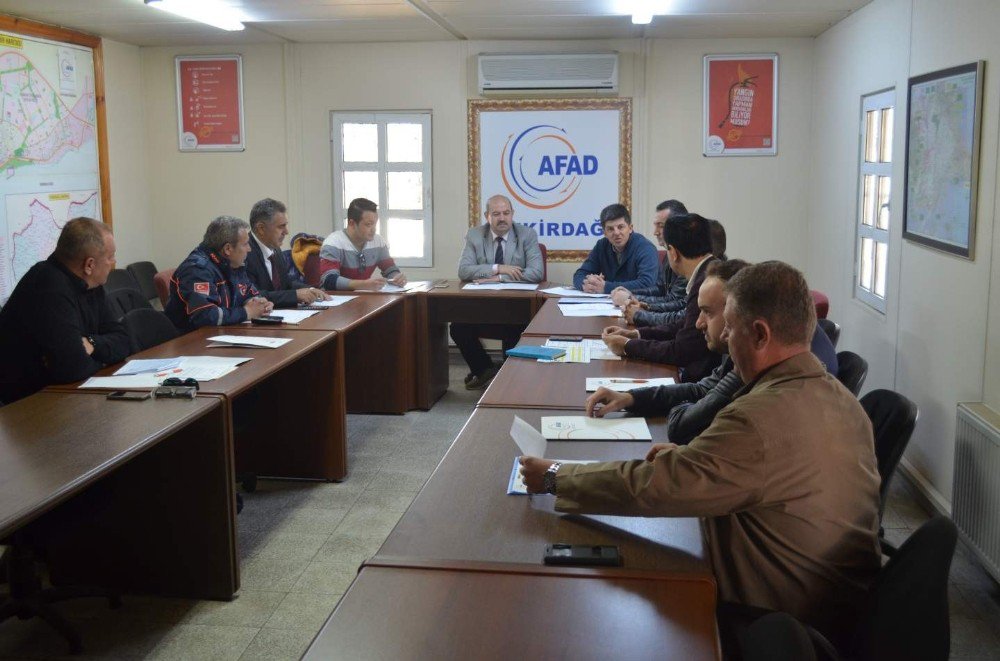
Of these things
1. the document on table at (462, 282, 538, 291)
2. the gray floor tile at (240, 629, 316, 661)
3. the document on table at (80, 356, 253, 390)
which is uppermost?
the document on table at (462, 282, 538, 291)

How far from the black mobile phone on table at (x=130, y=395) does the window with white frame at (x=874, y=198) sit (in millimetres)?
3665

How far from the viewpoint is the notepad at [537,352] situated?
3.80 meters

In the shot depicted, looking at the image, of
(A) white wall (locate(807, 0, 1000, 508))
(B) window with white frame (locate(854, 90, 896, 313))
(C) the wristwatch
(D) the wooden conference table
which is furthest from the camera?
(B) window with white frame (locate(854, 90, 896, 313))

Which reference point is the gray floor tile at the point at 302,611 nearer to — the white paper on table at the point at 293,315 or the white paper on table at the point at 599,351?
the white paper on table at the point at 599,351

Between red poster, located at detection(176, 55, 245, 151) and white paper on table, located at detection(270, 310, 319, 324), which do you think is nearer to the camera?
white paper on table, located at detection(270, 310, 319, 324)

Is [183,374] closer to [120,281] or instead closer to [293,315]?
[293,315]

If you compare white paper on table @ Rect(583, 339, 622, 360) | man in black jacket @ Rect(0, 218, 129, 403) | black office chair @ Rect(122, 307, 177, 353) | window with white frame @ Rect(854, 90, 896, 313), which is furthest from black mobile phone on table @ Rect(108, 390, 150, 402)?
window with white frame @ Rect(854, 90, 896, 313)

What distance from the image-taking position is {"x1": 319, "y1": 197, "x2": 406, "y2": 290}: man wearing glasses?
19.8 feet

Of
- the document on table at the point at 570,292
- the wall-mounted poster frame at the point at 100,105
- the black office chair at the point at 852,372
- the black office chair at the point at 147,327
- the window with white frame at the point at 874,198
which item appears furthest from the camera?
the wall-mounted poster frame at the point at 100,105

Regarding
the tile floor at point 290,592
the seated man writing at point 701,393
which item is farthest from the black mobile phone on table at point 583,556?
the tile floor at point 290,592

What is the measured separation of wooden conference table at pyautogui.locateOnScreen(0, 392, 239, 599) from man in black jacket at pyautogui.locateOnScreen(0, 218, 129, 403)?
191mm

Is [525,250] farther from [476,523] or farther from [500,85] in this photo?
[476,523]

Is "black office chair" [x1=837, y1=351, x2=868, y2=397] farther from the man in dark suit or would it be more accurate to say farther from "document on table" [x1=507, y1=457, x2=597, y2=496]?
the man in dark suit

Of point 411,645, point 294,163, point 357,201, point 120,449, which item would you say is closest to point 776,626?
point 411,645
